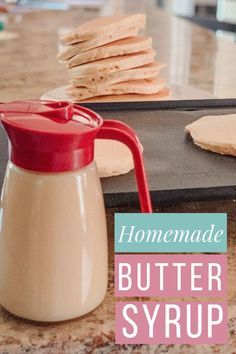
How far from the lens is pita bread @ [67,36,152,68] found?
1.27 meters

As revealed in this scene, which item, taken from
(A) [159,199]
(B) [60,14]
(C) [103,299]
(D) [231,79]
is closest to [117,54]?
(D) [231,79]

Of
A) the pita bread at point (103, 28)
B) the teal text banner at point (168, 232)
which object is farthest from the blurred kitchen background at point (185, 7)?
the teal text banner at point (168, 232)

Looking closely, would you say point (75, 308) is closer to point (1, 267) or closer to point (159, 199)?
point (1, 267)

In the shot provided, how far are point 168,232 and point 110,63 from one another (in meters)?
0.66

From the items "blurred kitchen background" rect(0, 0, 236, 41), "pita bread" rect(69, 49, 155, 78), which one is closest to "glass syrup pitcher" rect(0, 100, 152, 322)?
"pita bread" rect(69, 49, 155, 78)

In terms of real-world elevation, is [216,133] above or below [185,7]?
above

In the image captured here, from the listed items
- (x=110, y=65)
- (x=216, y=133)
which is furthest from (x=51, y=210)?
(x=110, y=65)

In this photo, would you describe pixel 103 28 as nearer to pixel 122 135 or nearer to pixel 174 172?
pixel 174 172

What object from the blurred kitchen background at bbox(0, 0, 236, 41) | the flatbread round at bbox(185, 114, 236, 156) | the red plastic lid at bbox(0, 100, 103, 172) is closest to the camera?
the red plastic lid at bbox(0, 100, 103, 172)

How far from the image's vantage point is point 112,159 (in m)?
0.80

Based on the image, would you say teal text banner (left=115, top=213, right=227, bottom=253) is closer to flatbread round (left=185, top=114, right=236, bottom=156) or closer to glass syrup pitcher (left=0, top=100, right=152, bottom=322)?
glass syrup pitcher (left=0, top=100, right=152, bottom=322)

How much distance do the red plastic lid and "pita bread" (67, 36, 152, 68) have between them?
684 mm

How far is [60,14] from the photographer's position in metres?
3.19

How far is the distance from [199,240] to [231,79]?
1.04 metres
